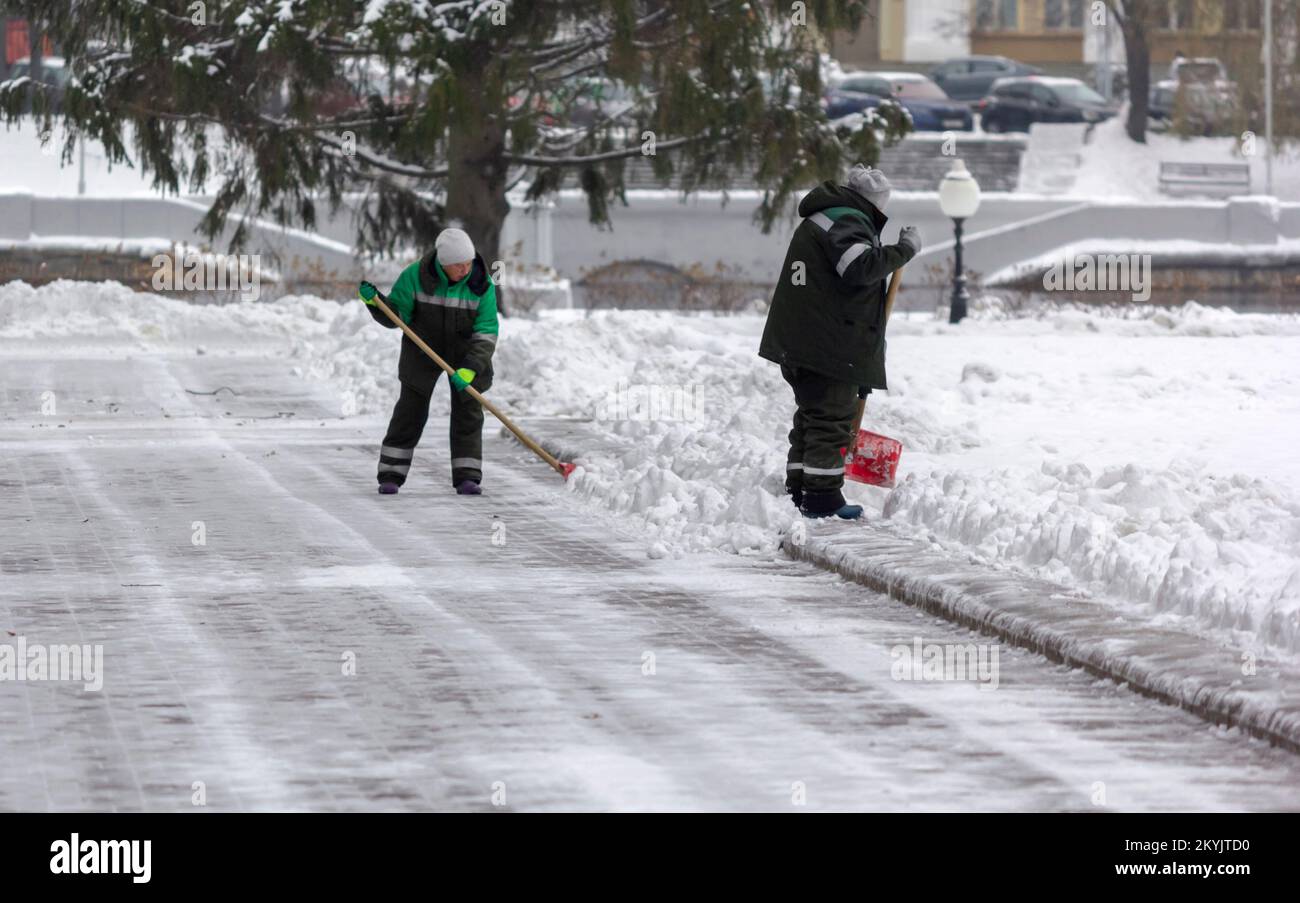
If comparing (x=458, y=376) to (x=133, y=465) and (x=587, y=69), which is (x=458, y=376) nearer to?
(x=133, y=465)

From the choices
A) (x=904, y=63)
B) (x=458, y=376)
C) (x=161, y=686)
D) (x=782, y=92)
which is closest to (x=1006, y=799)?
(x=161, y=686)

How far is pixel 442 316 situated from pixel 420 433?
64 cm

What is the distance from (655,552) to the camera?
396 inches

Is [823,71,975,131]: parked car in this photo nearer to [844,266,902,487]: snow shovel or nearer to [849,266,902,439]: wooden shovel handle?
[844,266,902,487]: snow shovel

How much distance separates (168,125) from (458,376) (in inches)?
449

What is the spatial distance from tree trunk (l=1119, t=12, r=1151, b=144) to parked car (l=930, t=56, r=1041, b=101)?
4426 mm

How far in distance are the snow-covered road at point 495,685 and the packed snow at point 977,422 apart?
1.86 feet

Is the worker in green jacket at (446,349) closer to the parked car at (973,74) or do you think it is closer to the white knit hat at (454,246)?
the white knit hat at (454,246)

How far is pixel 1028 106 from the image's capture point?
53281mm

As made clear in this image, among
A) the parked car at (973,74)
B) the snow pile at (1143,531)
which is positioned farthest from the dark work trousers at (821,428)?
the parked car at (973,74)

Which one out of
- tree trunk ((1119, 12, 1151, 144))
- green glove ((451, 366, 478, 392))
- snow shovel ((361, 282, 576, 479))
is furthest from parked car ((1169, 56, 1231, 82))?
green glove ((451, 366, 478, 392))

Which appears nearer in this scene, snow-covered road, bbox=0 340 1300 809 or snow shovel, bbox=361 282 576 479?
snow-covered road, bbox=0 340 1300 809

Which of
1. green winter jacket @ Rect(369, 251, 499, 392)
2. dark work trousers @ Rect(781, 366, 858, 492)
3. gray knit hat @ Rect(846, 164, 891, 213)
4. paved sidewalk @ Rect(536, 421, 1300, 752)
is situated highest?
gray knit hat @ Rect(846, 164, 891, 213)

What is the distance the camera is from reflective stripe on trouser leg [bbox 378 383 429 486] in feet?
40.3
